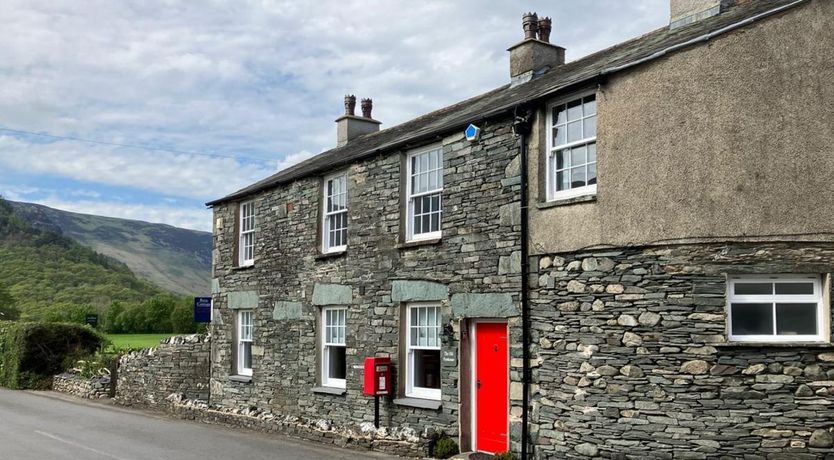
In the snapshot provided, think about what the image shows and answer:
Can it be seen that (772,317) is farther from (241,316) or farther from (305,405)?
(241,316)

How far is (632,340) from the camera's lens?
9836 millimetres

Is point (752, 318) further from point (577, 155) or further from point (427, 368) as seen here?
point (427, 368)

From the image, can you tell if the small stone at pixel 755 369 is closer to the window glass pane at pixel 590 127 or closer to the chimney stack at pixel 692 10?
the window glass pane at pixel 590 127

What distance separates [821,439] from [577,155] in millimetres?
4694

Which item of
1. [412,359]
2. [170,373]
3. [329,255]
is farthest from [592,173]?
[170,373]

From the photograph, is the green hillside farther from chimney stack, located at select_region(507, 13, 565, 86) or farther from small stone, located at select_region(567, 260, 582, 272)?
small stone, located at select_region(567, 260, 582, 272)

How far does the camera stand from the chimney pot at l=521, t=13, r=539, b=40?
1519 cm

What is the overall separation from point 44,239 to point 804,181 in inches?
5359

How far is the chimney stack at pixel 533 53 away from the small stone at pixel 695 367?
7.26 metres

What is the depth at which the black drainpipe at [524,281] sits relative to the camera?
11039 millimetres

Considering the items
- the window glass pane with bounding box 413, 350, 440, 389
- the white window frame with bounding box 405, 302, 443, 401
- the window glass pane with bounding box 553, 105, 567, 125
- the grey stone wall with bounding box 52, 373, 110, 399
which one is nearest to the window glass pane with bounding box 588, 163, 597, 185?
the window glass pane with bounding box 553, 105, 567, 125

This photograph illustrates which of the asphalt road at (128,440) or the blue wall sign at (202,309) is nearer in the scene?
the asphalt road at (128,440)

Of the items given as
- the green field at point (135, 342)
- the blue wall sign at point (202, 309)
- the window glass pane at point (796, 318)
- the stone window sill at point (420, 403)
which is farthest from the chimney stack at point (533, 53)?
the green field at point (135, 342)

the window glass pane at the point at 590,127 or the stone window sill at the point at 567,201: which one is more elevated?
the window glass pane at the point at 590,127
